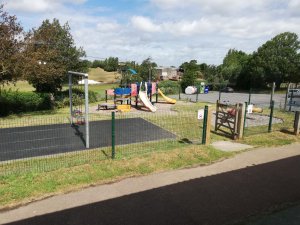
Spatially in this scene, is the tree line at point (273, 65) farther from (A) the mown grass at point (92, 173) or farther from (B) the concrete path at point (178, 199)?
(B) the concrete path at point (178, 199)

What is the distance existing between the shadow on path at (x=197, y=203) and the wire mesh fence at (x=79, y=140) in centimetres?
251

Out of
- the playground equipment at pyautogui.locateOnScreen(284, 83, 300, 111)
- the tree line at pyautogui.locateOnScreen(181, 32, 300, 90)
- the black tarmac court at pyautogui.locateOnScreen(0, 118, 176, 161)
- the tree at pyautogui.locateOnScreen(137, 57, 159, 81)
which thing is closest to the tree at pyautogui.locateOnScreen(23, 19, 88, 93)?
the black tarmac court at pyautogui.locateOnScreen(0, 118, 176, 161)

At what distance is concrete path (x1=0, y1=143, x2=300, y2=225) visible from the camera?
4.92m

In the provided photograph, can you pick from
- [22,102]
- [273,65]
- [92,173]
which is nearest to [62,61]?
[22,102]

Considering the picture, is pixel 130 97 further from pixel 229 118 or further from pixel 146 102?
pixel 229 118

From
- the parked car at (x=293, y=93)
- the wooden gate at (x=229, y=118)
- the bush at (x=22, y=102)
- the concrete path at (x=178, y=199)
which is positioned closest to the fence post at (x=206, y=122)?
the wooden gate at (x=229, y=118)

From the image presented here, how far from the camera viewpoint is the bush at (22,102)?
58.0ft

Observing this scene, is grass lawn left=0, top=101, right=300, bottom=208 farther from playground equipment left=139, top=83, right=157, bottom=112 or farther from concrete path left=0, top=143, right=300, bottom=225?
playground equipment left=139, top=83, right=157, bottom=112

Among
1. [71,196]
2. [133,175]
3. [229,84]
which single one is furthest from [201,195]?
[229,84]

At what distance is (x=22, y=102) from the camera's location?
18.5 m

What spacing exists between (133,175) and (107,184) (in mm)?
772

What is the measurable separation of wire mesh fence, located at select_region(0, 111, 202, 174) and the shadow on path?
98.9 inches

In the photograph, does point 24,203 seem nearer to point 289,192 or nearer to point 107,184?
point 107,184

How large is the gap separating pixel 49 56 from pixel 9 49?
2.44 m
